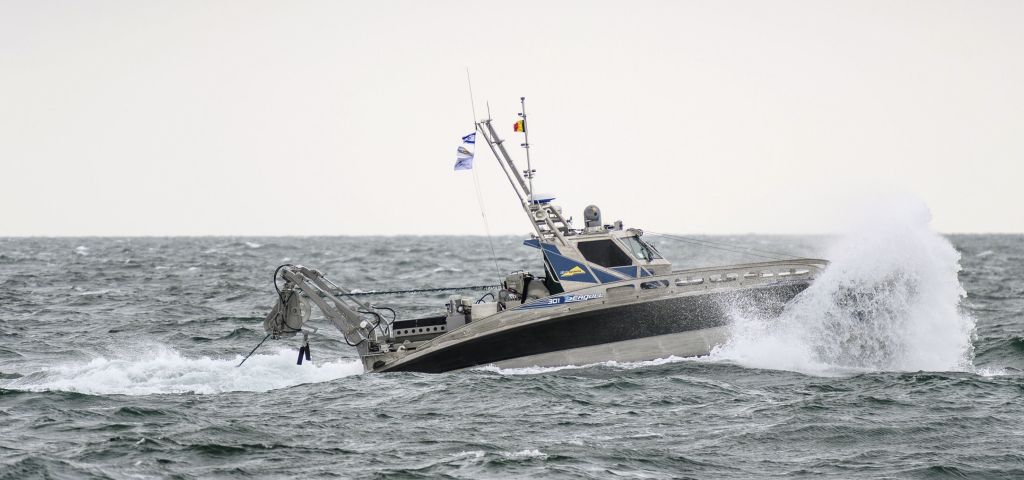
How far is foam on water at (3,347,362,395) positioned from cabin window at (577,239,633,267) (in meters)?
5.70

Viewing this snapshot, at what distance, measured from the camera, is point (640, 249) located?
24.5 m

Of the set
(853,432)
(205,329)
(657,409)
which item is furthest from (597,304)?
(205,329)

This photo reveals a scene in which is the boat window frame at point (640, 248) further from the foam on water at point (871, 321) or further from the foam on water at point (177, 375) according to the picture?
the foam on water at point (177, 375)

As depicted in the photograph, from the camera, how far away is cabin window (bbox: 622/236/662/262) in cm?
2430

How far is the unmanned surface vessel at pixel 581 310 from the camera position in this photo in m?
22.6

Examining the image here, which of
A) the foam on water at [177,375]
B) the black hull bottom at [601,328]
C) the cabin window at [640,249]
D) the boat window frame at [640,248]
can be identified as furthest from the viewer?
→ the cabin window at [640,249]

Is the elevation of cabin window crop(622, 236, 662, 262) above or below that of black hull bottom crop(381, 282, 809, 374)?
above

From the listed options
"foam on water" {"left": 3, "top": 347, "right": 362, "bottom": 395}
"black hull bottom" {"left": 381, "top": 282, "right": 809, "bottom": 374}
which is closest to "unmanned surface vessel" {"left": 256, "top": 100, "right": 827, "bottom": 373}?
"black hull bottom" {"left": 381, "top": 282, "right": 809, "bottom": 374}

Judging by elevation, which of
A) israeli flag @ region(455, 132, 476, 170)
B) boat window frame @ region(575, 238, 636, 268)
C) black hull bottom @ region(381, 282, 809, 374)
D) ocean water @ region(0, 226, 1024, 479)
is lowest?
ocean water @ region(0, 226, 1024, 479)

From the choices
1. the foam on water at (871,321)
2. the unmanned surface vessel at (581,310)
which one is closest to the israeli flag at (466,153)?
the unmanned surface vessel at (581,310)

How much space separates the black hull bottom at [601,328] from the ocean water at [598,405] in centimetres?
40

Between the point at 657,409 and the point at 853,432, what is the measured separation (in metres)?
3.43

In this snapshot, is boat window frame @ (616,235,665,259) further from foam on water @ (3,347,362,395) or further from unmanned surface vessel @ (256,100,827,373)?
foam on water @ (3,347,362,395)

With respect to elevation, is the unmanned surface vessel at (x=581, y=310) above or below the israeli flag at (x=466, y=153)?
below
